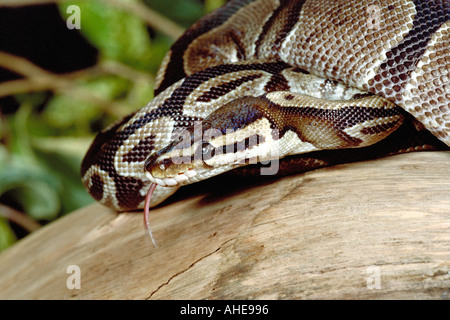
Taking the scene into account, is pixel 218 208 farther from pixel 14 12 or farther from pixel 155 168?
pixel 14 12

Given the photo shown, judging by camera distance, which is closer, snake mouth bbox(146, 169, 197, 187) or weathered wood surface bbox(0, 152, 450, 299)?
weathered wood surface bbox(0, 152, 450, 299)

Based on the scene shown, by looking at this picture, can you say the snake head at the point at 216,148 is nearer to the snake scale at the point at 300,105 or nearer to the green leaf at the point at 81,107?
the snake scale at the point at 300,105

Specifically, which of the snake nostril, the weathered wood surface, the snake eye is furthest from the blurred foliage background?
the snake eye

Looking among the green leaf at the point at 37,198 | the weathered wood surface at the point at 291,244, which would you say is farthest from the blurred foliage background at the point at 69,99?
the weathered wood surface at the point at 291,244

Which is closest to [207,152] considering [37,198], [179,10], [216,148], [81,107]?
[216,148]

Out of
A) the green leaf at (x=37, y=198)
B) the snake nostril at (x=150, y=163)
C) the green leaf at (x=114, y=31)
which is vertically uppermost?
the green leaf at (x=114, y=31)

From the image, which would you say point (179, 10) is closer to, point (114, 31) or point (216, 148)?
point (114, 31)

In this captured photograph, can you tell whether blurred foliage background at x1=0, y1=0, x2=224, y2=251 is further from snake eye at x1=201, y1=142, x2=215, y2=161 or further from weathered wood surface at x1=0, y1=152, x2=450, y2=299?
snake eye at x1=201, y1=142, x2=215, y2=161

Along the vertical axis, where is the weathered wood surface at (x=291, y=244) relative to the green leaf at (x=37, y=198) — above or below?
above
